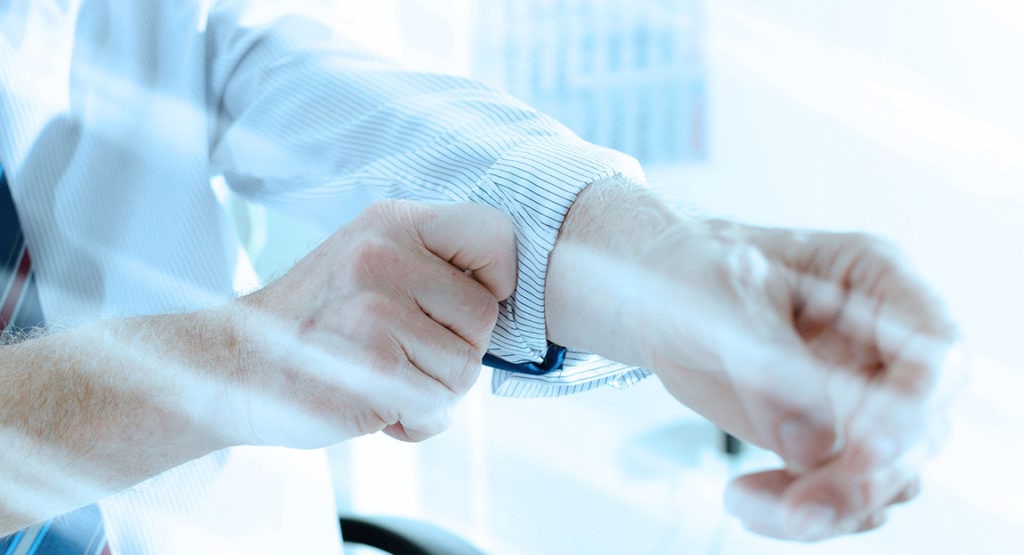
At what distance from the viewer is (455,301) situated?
21.0 inches

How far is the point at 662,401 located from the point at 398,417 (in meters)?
0.90

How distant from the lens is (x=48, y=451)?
536 millimetres

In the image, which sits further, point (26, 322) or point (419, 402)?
point (26, 322)

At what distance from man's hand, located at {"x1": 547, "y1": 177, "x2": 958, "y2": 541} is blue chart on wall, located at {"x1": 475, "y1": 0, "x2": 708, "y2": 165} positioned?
2.91ft

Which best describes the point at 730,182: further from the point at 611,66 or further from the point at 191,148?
the point at 191,148

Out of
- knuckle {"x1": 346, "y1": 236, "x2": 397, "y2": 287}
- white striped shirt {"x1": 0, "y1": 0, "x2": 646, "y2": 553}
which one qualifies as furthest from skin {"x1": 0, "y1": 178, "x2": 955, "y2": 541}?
white striped shirt {"x1": 0, "y1": 0, "x2": 646, "y2": 553}

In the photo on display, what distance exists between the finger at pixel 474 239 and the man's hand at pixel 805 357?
0.37ft

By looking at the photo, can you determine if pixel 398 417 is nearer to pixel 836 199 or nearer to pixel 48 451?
pixel 48 451

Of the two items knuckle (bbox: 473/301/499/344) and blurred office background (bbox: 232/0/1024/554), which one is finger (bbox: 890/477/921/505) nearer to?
knuckle (bbox: 473/301/499/344)

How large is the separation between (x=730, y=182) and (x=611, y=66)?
259 mm

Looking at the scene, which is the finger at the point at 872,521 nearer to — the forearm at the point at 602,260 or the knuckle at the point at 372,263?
the forearm at the point at 602,260

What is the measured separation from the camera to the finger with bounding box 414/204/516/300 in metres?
0.54

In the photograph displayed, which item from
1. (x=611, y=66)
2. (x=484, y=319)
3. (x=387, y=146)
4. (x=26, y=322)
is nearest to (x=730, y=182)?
(x=611, y=66)

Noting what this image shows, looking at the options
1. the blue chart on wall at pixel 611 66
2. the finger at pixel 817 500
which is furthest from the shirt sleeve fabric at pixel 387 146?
the blue chart on wall at pixel 611 66
